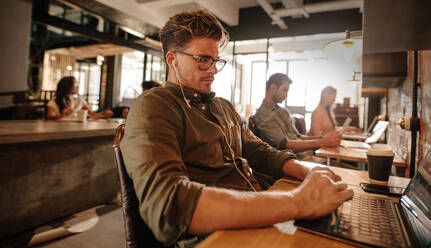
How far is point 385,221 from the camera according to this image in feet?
2.13

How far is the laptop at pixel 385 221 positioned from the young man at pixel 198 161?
0.16 ft

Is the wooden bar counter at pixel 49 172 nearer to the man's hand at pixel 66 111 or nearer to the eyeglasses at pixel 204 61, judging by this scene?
the man's hand at pixel 66 111

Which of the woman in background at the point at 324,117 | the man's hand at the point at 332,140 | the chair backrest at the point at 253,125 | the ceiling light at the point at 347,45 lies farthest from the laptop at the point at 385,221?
the woman in background at the point at 324,117

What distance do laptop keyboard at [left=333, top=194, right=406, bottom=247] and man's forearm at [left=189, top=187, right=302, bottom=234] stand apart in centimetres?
13

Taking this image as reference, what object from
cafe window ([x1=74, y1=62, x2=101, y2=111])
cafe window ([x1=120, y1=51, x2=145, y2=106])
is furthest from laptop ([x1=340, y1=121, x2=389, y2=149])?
cafe window ([x1=74, y1=62, x2=101, y2=111])

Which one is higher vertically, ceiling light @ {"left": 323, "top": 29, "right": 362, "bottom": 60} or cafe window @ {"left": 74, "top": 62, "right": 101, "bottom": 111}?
cafe window @ {"left": 74, "top": 62, "right": 101, "bottom": 111}

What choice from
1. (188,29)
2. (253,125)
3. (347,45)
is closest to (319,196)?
(188,29)

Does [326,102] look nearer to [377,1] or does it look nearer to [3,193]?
[377,1]

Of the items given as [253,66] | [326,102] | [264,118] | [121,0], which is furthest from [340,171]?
[253,66]

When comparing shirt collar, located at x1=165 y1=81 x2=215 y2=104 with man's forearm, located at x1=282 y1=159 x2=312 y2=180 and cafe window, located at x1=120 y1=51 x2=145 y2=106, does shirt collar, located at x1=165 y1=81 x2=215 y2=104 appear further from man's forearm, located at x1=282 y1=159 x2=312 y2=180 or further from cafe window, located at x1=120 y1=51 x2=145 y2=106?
cafe window, located at x1=120 y1=51 x2=145 y2=106

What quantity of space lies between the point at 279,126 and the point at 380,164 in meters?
1.61

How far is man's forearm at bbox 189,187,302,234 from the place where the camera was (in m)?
0.59

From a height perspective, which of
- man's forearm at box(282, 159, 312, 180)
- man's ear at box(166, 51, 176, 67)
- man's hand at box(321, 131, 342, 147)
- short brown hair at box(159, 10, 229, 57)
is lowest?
man's forearm at box(282, 159, 312, 180)

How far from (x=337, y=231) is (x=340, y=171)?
847mm
